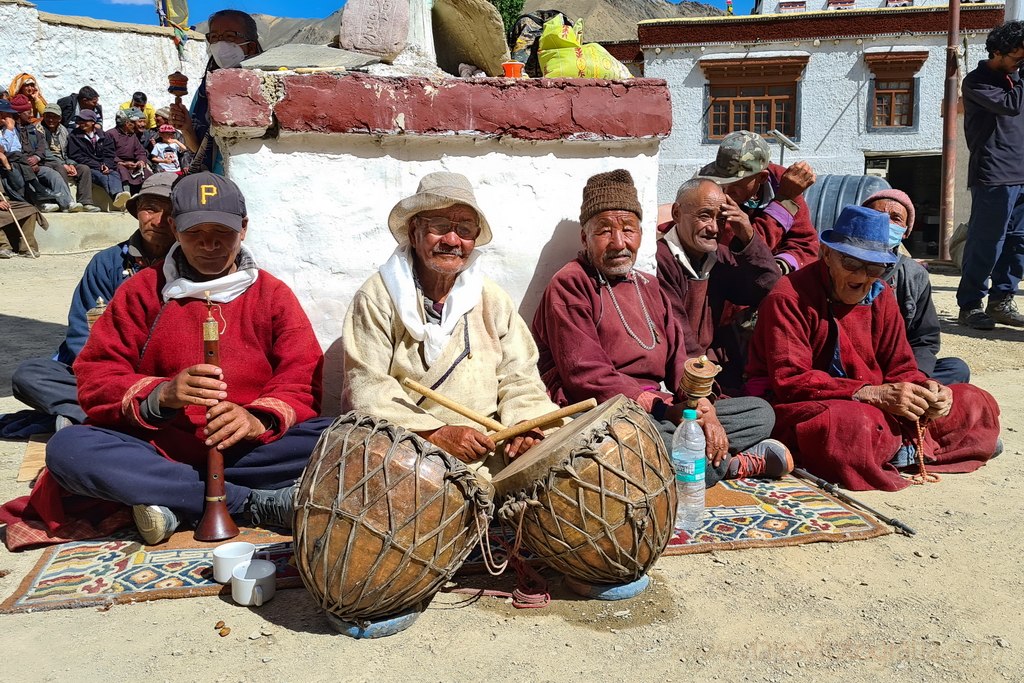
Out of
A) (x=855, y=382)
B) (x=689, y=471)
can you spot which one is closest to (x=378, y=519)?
(x=689, y=471)

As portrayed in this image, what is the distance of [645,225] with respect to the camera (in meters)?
4.41

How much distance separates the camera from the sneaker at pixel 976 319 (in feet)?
23.7

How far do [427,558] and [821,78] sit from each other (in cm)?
2416

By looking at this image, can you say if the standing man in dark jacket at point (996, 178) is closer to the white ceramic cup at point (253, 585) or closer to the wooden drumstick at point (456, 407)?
the wooden drumstick at point (456, 407)

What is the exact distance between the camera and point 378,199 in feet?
13.1

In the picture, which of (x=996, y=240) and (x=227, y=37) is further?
(x=996, y=240)

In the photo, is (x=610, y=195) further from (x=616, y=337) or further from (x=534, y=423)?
(x=534, y=423)

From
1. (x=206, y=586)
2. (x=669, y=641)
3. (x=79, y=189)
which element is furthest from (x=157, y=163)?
(x=669, y=641)

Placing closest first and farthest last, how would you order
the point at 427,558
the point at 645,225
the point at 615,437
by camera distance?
1. the point at 427,558
2. the point at 615,437
3. the point at 645,225

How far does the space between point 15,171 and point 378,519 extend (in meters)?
11.3

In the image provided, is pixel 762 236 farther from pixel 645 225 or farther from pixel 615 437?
pixel 615 437

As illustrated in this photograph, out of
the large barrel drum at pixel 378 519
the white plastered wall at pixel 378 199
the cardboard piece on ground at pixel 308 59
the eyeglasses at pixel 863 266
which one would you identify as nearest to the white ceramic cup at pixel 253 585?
the large barrel drum at pixel 378 519

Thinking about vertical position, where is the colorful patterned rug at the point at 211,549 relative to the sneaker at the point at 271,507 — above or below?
below

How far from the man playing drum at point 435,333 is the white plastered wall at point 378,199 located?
0.55 metres
